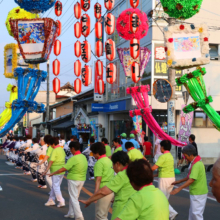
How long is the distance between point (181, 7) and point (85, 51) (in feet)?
29.5

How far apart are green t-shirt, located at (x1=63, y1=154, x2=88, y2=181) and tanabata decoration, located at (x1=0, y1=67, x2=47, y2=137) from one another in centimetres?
370

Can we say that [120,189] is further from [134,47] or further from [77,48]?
[77,48]

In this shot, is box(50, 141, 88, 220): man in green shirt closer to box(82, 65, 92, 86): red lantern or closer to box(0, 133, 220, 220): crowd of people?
box(0, 133, 220, 220): crowd of people

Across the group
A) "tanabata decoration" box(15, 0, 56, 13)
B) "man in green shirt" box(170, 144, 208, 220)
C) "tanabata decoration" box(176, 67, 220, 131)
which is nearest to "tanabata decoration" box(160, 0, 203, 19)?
"tanabata decoration" box(176, 67, 220, 131)

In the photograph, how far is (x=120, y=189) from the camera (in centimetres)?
471

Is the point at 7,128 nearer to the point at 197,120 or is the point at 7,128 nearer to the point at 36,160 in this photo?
the point at 36,160

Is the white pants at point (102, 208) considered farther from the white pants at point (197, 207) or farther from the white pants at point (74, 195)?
the white pants at point (74, 195)

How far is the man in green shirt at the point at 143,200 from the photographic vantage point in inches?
127

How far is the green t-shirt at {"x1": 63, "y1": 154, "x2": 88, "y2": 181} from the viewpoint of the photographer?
292 inches

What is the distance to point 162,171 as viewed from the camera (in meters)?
7.48

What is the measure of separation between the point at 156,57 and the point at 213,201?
11.3 meters

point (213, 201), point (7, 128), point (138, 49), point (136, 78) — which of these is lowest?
point (213, 201)

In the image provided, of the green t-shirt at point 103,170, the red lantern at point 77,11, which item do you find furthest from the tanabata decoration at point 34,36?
the red lantern at point 77,11

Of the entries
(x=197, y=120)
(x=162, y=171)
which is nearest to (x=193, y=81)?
(x=162, y=171)
